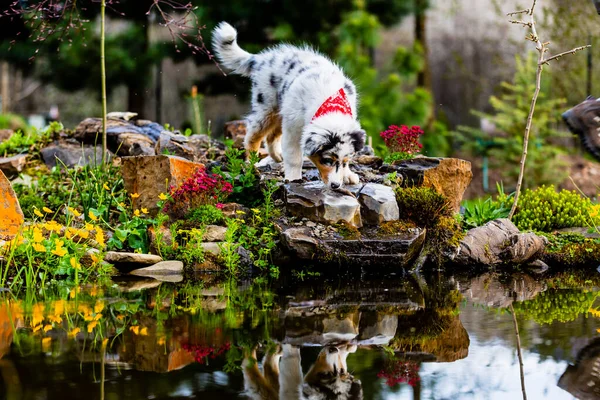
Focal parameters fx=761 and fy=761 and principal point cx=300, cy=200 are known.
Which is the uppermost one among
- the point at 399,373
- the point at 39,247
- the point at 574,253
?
the point at 39,247

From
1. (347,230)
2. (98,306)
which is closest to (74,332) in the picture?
(98,306)

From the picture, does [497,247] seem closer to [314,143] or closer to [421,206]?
[421,206]

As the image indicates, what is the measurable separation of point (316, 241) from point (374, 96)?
786 cm

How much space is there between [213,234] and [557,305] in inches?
120

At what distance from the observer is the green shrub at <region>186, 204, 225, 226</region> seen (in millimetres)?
6855

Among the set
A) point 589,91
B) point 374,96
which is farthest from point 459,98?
point 374,96

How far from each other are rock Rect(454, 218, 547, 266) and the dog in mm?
1208

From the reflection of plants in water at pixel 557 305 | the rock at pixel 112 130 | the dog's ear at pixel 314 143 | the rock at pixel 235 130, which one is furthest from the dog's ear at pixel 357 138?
the rock at pixel 112 130

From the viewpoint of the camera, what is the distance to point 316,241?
651 centimetres

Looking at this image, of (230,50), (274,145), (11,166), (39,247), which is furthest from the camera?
(11,166)

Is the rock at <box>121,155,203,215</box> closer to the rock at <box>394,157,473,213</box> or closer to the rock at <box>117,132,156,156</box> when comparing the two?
the rock at <box>117,132,156,156</box>

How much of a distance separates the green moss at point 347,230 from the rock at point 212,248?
105cm

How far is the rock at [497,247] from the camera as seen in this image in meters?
6.90

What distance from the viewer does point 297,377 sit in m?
3.45
